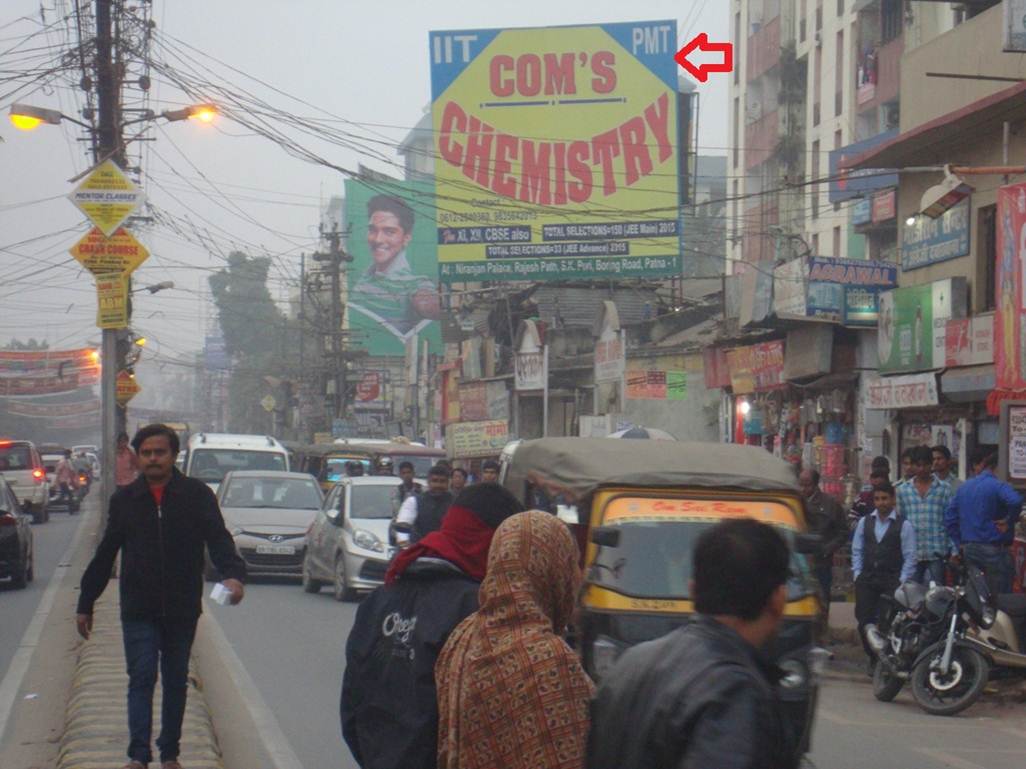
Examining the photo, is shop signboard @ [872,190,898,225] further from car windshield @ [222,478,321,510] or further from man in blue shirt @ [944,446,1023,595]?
man in blue shirt @ [944,446,1023,595]

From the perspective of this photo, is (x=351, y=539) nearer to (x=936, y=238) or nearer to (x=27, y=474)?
(x=936, y=238)

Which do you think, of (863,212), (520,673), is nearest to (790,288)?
(863,212)

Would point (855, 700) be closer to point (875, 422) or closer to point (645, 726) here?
point (645, 726)

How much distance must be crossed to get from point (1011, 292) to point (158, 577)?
44.8 ft

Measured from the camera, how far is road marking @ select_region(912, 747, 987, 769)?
9617 mm

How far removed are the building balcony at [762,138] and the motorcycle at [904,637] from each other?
42139 millimetres

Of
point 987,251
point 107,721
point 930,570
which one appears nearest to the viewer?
point 107,721

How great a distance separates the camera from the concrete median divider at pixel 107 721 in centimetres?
805

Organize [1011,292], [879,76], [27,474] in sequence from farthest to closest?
[879,76], [27,474], [1011,292]

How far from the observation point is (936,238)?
22953 mm

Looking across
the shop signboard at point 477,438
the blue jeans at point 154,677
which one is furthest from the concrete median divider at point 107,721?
the shop signboard at point 477,438

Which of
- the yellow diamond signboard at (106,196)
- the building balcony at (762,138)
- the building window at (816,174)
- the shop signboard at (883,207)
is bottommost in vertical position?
the yellow diamond signboard at (106,196)

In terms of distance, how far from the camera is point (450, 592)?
4.28 meters

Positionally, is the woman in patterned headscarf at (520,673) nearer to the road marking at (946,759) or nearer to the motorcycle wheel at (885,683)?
the road marking at (946,759)
